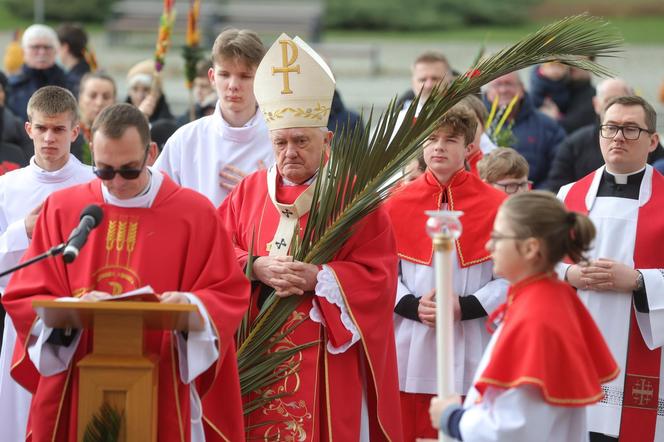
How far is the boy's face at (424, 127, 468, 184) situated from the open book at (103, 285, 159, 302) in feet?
7.27

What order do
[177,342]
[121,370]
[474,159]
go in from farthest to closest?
[474,159] → [177,342] → [121,370]

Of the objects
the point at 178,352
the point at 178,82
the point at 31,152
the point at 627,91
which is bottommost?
the point at 178,352

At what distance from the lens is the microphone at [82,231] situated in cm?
416

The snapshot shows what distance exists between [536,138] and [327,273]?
4.41 meters

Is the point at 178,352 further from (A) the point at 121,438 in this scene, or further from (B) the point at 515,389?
(B) the point at 515,389

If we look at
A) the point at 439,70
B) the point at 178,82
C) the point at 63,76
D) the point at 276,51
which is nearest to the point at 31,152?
the point at 63,76

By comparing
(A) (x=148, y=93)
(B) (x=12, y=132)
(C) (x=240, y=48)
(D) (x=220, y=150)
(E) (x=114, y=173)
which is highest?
(A) (x=148, y=93)

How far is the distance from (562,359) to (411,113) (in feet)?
7.12

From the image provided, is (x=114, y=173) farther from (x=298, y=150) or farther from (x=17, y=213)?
(x=17, y=213)

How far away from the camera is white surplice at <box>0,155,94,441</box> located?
234 inches

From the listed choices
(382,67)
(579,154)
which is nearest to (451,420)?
(579,154)

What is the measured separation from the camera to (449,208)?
627 cm

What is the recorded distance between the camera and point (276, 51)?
19.2 ft

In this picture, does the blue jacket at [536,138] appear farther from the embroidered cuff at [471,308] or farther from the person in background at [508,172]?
the embroidered cuff at [471,308]
